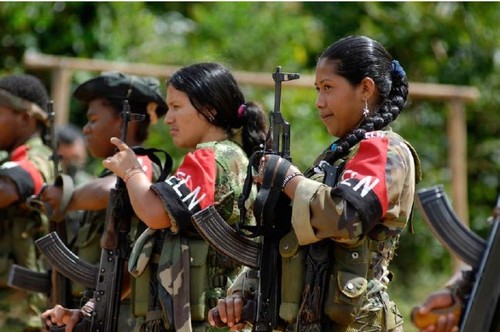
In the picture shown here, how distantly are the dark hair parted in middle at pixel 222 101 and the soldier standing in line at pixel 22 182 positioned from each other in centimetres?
156

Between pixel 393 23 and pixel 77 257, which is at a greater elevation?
pixel 393 23

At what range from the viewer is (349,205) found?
4.10m

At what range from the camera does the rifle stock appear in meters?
5.59

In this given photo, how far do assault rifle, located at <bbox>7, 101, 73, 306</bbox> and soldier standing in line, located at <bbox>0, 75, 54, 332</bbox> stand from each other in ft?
0.82

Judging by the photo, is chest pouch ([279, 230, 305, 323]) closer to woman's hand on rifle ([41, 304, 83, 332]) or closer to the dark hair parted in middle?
the dark hair parted in middle

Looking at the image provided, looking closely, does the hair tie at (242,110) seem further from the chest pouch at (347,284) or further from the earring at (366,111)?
the chest pouch at (347,284)

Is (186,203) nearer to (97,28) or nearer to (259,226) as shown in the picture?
(259,226)

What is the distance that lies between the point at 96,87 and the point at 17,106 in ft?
2.90

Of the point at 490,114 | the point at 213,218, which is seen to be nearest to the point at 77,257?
the point at 213,218

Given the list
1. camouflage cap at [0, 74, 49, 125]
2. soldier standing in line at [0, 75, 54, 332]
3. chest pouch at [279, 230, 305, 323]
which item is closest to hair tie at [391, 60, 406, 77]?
chest pouch at [279, 230, 305, 323]

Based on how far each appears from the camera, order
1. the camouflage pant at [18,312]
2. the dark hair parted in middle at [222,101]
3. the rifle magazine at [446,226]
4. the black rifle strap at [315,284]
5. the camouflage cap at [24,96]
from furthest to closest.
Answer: the camouflage cap at [24,96] → the camouflage pant at [18,312] → the dark hair parted in middle at [222,101] → the rifle magazine at [446,226] → the black rifle strap at [315,284]

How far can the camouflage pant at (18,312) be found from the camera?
6.72 meters

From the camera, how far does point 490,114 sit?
13539mm

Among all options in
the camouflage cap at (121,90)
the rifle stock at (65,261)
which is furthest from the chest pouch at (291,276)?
the camouflage cap at (121,90)
